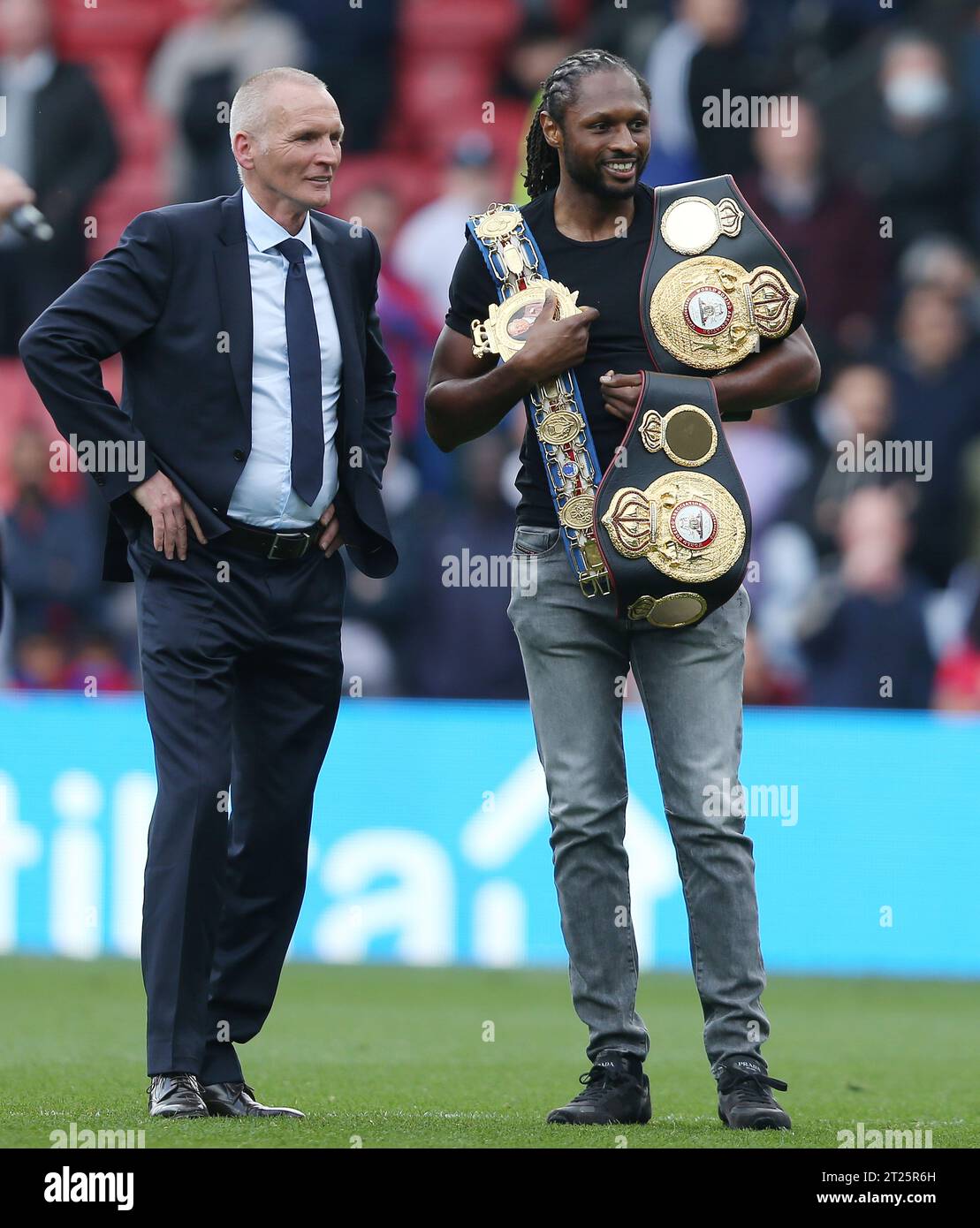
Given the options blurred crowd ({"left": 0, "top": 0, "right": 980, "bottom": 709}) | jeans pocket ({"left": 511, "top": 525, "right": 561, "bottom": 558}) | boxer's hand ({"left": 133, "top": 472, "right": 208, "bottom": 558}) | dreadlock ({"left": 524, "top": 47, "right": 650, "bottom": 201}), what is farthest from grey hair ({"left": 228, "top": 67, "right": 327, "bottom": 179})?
blurred crowd ({"left": 0, "top": 0, "right": 980, "bottom": 709})

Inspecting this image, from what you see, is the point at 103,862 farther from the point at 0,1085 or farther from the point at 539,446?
the point at 539,446

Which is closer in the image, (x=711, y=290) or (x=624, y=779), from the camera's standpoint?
(x=711, y=290)

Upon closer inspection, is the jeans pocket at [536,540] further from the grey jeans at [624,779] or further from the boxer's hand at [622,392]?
the boxer's hand at [622,392]

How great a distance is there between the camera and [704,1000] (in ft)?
13.4

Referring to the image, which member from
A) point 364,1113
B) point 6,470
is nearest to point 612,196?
point 364,1113

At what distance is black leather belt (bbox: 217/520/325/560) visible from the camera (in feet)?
14.1

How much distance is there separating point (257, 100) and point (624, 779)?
1.65 m

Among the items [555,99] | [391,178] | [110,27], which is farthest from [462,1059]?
[110,27]

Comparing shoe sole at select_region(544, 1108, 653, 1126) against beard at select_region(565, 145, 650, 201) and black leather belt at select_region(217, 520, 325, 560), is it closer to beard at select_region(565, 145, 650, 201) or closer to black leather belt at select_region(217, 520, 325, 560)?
black leather belt at select_region(217, 520, 325, 560)

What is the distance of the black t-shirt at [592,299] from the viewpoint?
A: 418cm

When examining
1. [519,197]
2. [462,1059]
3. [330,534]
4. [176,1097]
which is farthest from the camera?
[519,197]

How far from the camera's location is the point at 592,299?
420 cm

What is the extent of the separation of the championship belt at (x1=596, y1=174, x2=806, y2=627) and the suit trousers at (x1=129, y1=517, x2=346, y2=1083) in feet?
2.47

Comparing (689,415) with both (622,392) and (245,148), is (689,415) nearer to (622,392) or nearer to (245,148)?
(622,392)
